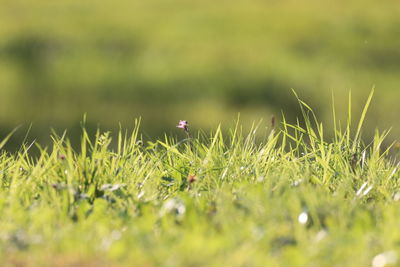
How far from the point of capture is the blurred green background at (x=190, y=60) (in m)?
14.8

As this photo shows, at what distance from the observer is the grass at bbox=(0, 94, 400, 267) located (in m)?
2.60

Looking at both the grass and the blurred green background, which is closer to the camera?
the grass

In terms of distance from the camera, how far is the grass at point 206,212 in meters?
2.60

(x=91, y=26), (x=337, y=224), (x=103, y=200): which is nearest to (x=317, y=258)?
(x=337, y=224)

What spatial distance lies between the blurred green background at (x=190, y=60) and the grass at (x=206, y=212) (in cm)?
876

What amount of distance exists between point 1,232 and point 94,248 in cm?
40

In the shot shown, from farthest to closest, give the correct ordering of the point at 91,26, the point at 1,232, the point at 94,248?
1. the point at 91,26
2. the point at 1,232
3. the point at 94,248

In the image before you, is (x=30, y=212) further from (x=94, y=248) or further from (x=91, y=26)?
(x=91, y=26)

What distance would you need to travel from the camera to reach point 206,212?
3133mm

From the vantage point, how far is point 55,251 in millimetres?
2707

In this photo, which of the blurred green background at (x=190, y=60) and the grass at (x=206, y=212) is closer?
the grass at (x=206, y=212)

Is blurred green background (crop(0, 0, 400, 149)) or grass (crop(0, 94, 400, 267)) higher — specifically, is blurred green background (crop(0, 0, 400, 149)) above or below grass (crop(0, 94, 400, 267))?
below

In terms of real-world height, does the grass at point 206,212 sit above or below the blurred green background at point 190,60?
above

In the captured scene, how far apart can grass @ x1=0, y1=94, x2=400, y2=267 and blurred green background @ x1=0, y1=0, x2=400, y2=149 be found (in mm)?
8758
